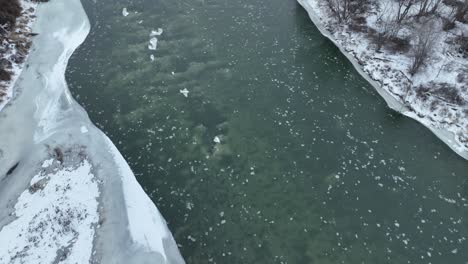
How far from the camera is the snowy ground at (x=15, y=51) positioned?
1991 cm

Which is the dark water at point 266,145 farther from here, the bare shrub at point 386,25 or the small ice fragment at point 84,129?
the bare shrub at point 386,25

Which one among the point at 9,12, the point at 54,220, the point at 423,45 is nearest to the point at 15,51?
the point at 9,12

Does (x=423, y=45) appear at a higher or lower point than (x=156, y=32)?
higher

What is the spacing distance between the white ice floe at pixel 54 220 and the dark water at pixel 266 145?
2478 millimetres

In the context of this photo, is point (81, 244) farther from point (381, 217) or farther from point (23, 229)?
point (381, 217)

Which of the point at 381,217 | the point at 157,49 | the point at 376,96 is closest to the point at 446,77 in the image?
the point at 376,96

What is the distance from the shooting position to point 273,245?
14.2 meters

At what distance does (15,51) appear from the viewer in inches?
866

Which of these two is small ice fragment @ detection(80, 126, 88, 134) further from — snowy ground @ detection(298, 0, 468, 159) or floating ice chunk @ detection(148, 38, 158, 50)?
snowy ground @ detection(298, 0, 468, 159)

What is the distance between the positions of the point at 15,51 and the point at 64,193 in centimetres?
1139

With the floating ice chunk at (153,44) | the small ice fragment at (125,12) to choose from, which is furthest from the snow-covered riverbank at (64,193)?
the small ice fragment at (125,12)

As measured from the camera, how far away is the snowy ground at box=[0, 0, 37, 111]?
19.9 meters

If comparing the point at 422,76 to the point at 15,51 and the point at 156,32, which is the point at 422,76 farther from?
the point at 15,51

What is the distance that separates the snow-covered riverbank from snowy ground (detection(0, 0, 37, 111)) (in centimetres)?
47
